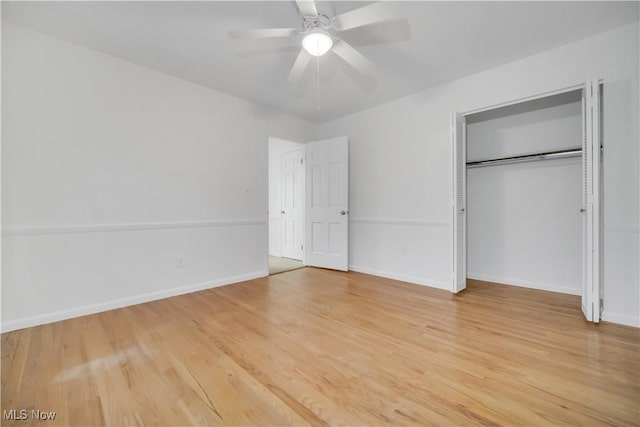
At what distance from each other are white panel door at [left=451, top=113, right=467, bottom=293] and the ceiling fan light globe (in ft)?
5.90

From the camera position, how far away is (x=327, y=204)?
14.4 feet

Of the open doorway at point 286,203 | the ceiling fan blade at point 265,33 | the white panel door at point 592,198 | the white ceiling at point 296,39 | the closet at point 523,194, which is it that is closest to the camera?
the ceiling fan blade at point 265,33

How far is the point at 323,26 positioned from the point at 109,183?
8.08 feet

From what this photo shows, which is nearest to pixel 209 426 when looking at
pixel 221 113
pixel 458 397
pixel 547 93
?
pixel 458 397

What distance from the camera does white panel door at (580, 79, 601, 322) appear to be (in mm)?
2254

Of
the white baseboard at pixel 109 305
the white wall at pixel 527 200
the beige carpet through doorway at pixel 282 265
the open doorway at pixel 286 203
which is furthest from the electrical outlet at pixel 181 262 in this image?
the white wall at pixel 527 200

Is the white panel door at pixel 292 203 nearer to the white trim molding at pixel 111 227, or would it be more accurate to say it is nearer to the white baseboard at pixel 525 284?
the white trim molding at pixel 111 227

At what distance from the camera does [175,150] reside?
3109 mm

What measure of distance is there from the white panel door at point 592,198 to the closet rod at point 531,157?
71 cm

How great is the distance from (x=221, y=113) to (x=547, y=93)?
362cm

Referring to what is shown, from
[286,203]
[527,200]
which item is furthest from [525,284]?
[286,203]

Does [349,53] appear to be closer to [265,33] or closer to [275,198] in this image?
[265,33]

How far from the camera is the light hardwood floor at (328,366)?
131cm

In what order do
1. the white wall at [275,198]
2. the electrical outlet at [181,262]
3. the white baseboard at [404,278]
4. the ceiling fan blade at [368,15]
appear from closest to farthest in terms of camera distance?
the ceiling fan blade at [368,15] < the electrical outlet at [181,262] < the white baseboard at [404,278] < the white wall at [275,198]
